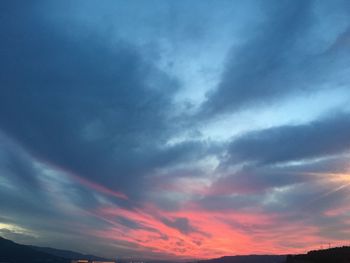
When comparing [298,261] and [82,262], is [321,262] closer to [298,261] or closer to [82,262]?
[298,261]

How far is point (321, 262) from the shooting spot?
104062 mm

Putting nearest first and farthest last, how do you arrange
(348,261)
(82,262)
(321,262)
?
(348,261) < (321,262) < (82,262)

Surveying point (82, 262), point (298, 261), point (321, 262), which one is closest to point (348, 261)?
point (321, 262)

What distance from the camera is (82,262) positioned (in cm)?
15125

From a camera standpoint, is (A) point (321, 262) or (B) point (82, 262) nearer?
(A) point (321, 262)

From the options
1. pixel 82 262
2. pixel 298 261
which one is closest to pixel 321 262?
pixel 298 261

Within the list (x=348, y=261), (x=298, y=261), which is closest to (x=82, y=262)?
(x=298, y=261)

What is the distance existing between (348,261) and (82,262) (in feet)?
329

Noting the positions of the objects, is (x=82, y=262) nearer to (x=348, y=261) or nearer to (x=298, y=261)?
(x=298, y=261)

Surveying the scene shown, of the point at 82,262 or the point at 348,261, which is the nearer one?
the point at 348,261

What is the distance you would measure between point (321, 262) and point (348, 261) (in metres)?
8.84

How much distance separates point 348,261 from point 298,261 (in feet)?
50.8

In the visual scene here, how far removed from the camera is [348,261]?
3809 inches

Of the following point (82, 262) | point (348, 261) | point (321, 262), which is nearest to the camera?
point (348, 261)
